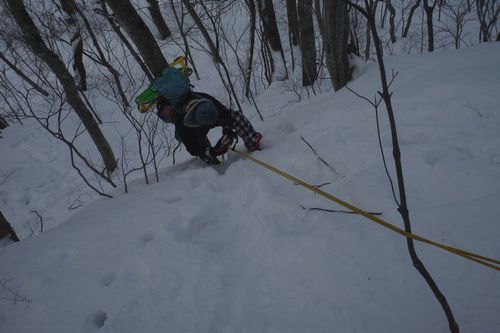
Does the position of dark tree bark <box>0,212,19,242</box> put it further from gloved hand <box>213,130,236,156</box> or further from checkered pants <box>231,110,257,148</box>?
checkered pants <box>231,110,257,148</box>

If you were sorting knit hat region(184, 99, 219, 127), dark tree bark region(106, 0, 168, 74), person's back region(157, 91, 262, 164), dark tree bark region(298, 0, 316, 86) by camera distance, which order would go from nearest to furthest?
1. knit hat region(184, 99, 219, 127)
2. person's back region(157, 91, 262, 164)
3. dark tree bark region(106, 0, 168, 74)
4. dark tree bark region(298, 0, 316, 86)

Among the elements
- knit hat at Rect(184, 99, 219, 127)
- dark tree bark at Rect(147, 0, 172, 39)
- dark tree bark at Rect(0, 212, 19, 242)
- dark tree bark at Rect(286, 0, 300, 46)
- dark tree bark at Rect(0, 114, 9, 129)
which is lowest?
dark tree bark at Rect(0, 212, 19, 242)

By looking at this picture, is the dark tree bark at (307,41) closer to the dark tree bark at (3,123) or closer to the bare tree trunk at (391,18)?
the bare tree trunk at (391,18)

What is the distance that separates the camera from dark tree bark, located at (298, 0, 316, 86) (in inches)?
183

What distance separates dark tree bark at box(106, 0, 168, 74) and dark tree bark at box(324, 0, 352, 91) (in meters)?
2.18

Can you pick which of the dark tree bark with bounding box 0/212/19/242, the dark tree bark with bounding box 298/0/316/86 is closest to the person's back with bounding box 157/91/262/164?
the dark tree bark with bounding box 0/212/19/242

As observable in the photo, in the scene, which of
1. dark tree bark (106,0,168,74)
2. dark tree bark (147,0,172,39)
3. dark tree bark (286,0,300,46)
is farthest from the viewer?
dark tree bark (147,0,172,39)

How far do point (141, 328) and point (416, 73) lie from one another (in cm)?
332

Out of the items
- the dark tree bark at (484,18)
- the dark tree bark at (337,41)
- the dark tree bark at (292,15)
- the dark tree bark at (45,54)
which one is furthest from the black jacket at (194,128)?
the dark tree bark at (484,18)

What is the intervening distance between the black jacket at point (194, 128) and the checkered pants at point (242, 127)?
0.06 m

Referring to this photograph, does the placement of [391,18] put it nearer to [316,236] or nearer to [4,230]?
[316,236]

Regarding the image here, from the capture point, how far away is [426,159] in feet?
5.79

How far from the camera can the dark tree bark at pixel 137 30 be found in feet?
9.79

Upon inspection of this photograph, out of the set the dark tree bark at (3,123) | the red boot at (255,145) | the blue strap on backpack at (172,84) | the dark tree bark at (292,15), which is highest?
the dark tree bark at (292,15)
